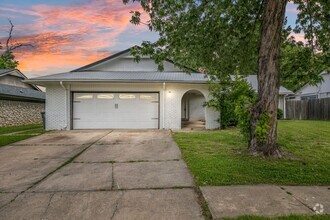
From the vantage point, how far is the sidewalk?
3.11m

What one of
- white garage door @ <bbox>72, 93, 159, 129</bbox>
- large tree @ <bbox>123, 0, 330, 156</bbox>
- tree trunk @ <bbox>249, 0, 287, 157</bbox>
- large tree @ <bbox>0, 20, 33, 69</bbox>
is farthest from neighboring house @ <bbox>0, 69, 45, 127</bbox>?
large tree @ <bbox>0, 20, 33, 69</bbox>

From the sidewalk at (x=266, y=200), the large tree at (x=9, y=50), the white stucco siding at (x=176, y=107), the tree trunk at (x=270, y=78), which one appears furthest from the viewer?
the large tree at (x=9, y=50)

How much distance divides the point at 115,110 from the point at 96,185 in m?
A: 9.59

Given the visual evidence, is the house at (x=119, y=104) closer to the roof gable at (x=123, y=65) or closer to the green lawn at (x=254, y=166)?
the roof gable at (x=123, y=65)

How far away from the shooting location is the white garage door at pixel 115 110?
13523 millimetres

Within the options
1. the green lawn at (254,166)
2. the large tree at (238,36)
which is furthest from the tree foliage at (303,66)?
the green lawn at (254,166)

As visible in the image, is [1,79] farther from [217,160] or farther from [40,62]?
[217,160]

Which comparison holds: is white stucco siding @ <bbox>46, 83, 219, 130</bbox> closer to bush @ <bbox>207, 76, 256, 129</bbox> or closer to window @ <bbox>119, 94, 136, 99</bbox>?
window @ <bbox>119, 94, 136, 99</bbox>

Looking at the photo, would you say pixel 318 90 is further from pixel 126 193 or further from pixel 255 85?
pixel 126 193

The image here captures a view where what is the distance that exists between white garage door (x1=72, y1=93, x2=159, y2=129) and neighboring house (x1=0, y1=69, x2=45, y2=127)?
601 cm

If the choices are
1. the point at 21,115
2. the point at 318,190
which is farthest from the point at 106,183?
the point at 21,115

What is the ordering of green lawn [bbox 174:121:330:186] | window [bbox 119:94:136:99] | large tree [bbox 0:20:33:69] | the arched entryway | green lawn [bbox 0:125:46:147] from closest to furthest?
green lawn [bbox 174:121:330:186]
green lawn [bbox 0:125:46:147]
window [bbox 119:94:136:99]
the arched entryway
large tree [bbox 0:20:33:69]

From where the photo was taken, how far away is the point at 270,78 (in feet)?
20.5

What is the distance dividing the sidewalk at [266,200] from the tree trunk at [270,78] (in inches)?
89.9
